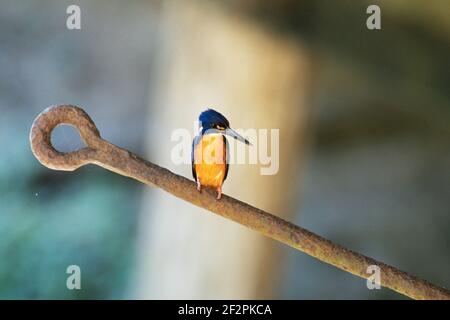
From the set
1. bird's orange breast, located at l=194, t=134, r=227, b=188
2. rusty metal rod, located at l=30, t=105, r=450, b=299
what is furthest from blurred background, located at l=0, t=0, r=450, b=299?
rusty metal rod, located at l=30, t=105, r=450, b=299

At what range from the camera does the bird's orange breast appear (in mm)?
843

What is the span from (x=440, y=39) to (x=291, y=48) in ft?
2.45

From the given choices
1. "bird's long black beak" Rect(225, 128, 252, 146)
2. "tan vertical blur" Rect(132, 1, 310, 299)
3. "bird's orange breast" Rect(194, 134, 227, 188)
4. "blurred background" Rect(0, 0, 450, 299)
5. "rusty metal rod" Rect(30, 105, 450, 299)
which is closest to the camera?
"rusty metal rod" Rect(30, 105, 450, 299)

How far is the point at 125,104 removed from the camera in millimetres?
2051

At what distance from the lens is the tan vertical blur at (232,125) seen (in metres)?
1.35

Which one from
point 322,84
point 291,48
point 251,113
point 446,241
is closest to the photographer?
point 251,113

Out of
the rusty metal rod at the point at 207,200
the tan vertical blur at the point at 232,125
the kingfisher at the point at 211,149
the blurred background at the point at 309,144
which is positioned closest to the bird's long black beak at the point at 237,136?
the kingfisher at the point at 211,149

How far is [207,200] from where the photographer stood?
58 centimetres

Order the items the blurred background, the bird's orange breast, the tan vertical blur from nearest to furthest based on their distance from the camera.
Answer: the bird's orange breast, the tan vertical blur, the blurred background

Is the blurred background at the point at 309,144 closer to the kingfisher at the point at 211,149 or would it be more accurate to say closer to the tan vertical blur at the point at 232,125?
the tan vertical blur at the point at 232,125

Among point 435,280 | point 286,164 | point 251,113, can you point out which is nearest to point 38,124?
point 251,113

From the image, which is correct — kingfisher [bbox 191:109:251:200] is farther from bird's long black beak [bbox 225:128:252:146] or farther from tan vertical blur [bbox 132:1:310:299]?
tan vertical blur [bbox 132:1:310:299]

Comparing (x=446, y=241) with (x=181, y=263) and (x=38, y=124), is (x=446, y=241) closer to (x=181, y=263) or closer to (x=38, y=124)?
(x=181, y=263)

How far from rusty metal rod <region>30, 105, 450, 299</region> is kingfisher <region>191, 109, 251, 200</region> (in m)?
0.22
